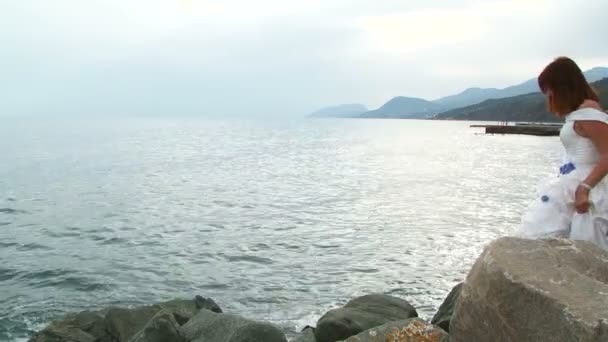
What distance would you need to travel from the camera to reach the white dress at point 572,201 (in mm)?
4836

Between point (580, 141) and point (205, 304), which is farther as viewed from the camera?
point (205, 304)

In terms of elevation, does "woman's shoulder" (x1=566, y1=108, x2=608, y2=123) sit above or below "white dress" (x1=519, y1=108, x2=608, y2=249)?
above

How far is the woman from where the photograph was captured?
4805mm

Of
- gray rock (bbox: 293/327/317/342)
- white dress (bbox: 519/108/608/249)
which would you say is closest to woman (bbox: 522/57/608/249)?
A: white dress (bbox: 519/108/608/249)

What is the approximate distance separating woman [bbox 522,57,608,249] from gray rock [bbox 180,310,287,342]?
466cm

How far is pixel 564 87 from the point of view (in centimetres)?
493

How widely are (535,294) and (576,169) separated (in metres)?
1.51

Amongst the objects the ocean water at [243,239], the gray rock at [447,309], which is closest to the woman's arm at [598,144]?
the gray rock at [447,309]

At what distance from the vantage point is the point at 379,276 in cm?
1491

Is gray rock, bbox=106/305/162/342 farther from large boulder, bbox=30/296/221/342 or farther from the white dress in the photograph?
the white dress

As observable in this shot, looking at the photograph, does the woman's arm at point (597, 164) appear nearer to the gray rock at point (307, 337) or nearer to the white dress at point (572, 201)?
the white dress at point (572, 201)

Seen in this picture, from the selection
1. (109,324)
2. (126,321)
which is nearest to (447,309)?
(126,321)

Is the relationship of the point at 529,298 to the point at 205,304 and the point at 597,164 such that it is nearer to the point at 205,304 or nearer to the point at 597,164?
the point at 597,164

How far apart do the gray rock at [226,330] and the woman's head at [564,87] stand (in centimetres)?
548
